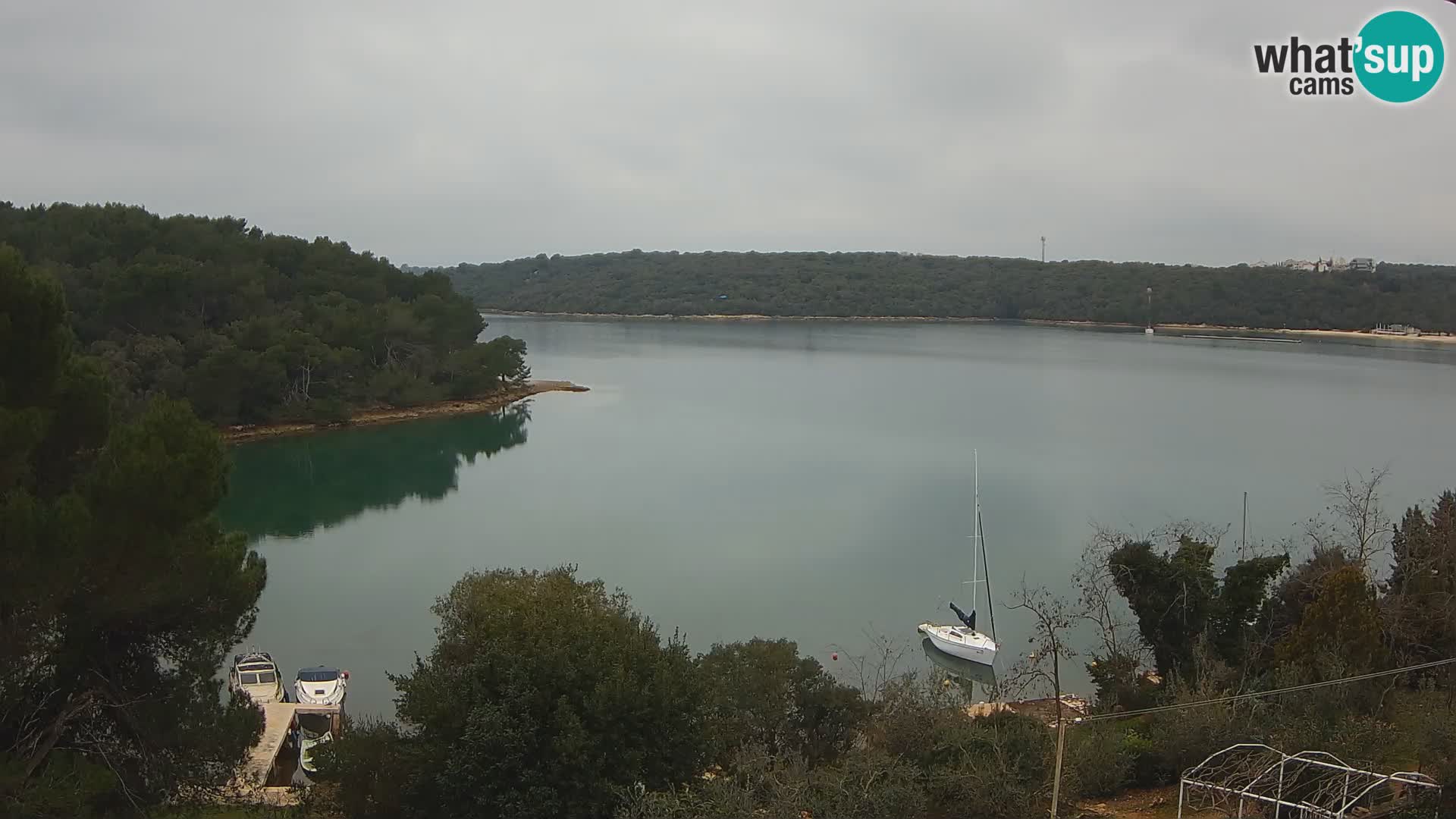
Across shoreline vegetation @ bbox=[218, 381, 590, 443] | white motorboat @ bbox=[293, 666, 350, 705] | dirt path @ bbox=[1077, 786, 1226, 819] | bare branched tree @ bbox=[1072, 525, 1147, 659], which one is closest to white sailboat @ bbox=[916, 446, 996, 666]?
bare branched tree @ bbox=[1072, 525, 1147, 659]

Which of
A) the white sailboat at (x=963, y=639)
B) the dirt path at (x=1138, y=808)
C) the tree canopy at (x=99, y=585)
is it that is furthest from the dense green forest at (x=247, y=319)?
the dirt path at (x=1138, y=808)

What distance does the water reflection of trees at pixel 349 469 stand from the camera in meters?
22.4

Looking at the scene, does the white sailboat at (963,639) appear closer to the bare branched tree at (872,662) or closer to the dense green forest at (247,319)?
the bare branched tree at (872,662)

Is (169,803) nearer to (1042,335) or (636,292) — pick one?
(1042,335)

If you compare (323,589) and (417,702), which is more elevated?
(417,702)

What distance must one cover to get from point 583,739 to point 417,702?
1277 mm

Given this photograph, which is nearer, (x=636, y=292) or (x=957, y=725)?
(x=957, y=725)

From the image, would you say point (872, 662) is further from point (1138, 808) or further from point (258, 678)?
point (258, 678)

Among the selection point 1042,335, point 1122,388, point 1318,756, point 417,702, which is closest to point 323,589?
point 417,702

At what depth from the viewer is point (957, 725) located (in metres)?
7.58

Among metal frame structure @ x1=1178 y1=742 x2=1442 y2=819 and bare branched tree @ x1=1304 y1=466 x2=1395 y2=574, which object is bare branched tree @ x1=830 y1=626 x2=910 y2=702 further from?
bare branched tree @ x1=1304 y1=466 x2=1395 y2=574

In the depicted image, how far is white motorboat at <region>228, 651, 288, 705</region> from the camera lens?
38.8 feet

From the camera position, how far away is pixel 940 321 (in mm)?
97812

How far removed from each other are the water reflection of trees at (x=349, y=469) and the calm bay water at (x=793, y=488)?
112mm
